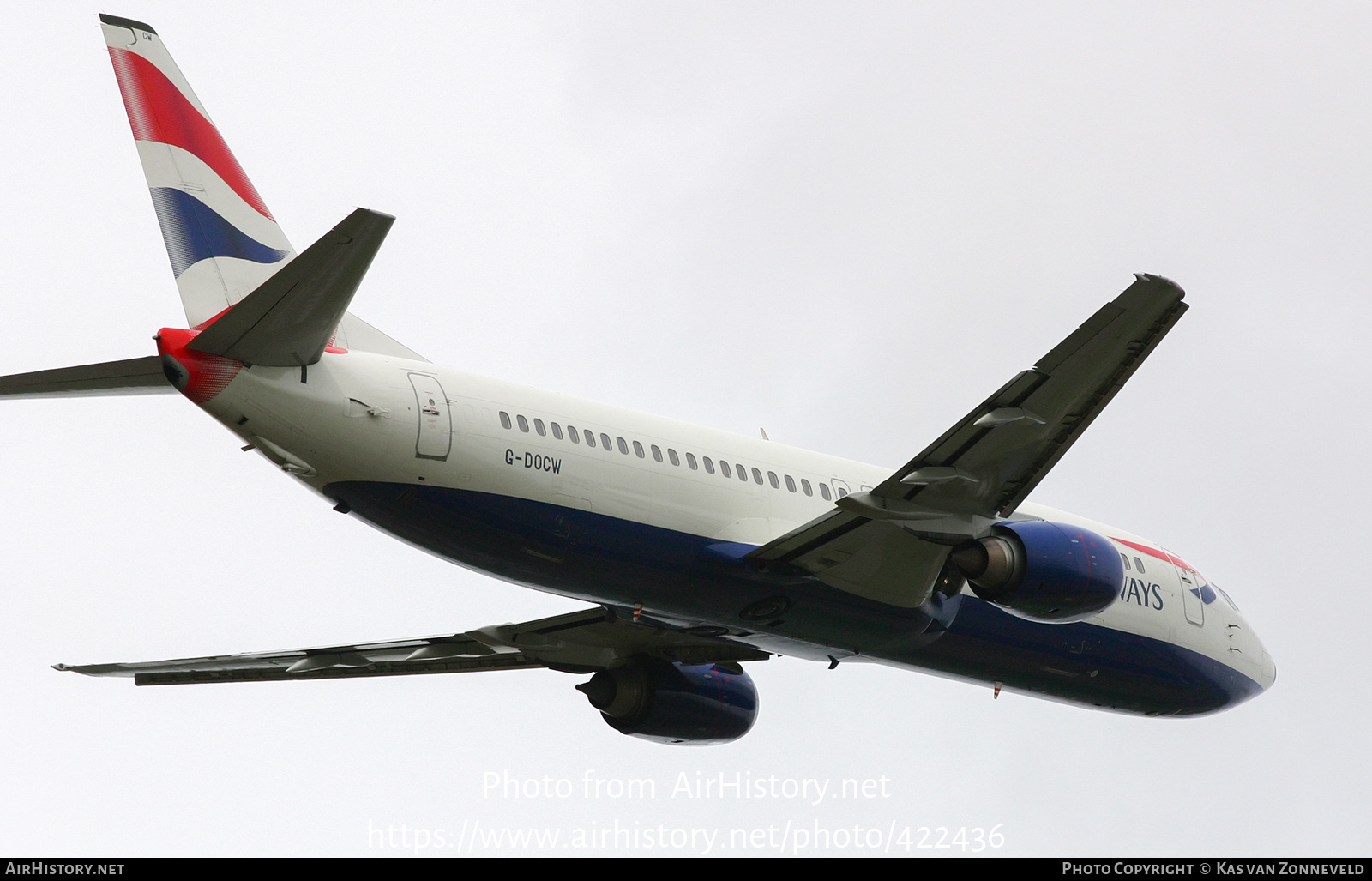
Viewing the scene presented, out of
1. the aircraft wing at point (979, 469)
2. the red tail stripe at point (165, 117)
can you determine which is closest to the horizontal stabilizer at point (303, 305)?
the red tail stripe at point (165, 117)

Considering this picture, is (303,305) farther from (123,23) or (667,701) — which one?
(667,701)

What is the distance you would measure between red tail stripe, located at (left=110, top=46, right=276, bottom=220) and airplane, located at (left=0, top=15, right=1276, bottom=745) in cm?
3

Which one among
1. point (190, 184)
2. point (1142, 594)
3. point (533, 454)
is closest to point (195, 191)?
point (190, 184)

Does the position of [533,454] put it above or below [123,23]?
below

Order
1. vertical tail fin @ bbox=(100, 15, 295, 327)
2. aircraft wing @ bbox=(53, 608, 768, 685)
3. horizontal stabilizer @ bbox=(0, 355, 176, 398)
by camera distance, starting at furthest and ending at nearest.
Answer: aircraft wing @ bbox=(53, 608, 768, 685)
vertical tail fin @ bbox=(100, 15, 295, 327)
horizontal stabilizer @ bbox=(0, 355, 176, 398)

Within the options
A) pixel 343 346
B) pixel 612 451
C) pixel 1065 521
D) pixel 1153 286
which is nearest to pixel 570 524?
pixel 612 451

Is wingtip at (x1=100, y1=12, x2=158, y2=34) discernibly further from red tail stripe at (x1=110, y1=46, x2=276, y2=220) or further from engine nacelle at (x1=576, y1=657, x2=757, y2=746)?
engine nacelle at (x1=576, y1=657, x2=757, y2=746)

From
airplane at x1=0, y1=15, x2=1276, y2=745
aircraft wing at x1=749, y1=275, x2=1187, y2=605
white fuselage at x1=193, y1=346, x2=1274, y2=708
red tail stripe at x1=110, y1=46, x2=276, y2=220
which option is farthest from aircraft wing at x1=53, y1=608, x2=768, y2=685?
red tail stripe at x1=110, y1=46, x2=276, y2=220

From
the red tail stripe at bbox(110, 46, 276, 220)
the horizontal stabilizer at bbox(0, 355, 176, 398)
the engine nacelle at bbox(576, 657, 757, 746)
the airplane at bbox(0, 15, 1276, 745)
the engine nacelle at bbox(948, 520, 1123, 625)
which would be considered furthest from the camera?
the engine nacelle at bbox(576, 657, 757, 746)

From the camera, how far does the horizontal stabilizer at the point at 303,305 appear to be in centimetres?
1491

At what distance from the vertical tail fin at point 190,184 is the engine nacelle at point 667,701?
9.18 meters

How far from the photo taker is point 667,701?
25.1 metres

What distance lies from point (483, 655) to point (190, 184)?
9.21 m

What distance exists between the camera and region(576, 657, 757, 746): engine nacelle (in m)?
25.1
